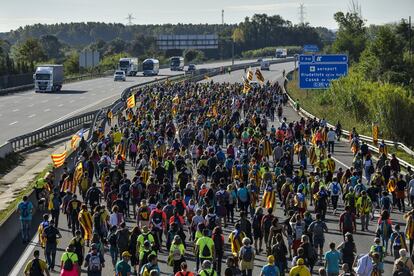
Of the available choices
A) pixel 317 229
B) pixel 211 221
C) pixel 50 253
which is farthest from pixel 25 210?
pixel 317 229

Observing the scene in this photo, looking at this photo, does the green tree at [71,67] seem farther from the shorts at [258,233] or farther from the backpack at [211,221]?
the backpack at [211,221]

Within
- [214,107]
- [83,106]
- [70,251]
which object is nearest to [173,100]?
[214,107]

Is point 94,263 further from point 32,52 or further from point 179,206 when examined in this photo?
point 32,52

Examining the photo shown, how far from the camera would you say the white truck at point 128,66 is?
404 ft

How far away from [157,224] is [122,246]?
164cm

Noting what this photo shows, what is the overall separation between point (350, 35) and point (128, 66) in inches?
1229

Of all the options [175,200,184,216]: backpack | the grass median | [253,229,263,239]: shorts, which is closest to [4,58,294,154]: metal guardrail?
the grass median

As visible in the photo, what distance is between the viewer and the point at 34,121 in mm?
59844

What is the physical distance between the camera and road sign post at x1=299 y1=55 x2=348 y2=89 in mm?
60844

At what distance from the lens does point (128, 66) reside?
124250mm

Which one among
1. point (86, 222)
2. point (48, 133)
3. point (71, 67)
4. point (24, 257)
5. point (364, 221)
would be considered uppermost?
point (86, 222)

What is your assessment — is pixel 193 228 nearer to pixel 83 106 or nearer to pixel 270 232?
pixel 270 232

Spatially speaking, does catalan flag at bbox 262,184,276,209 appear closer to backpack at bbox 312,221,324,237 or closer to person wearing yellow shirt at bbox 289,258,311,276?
backpack at bbox 312,221,324,237

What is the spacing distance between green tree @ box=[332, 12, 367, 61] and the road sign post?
51.1 metres
